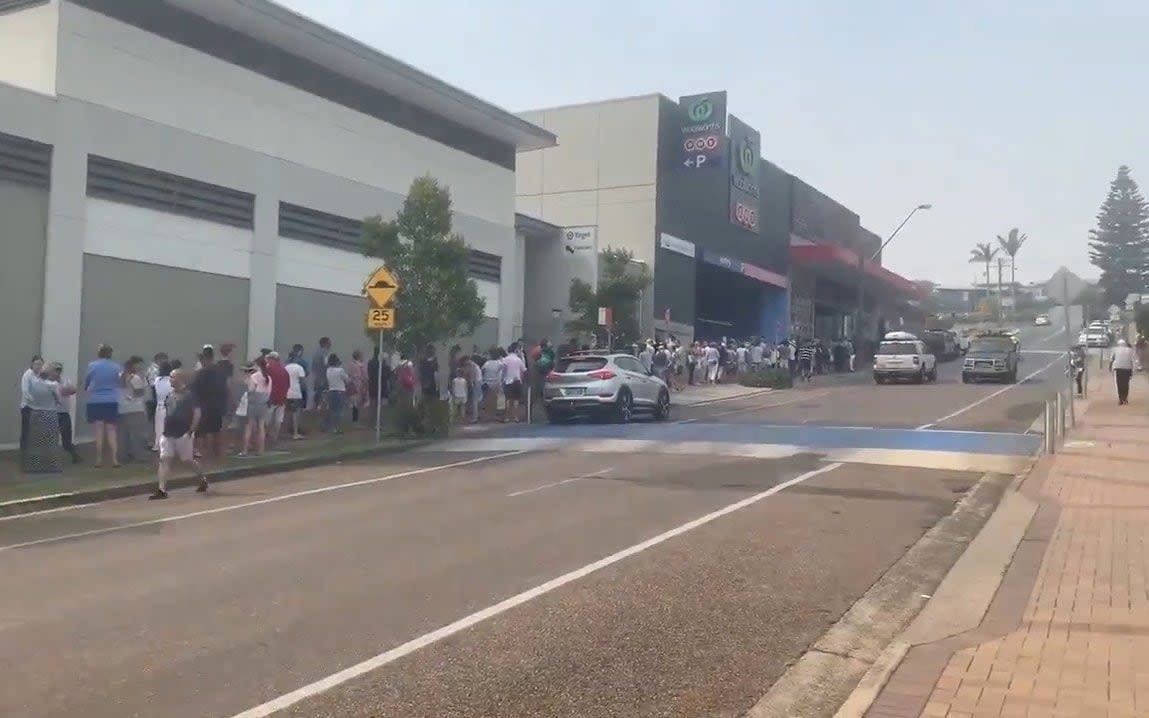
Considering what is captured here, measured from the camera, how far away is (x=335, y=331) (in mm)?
26453

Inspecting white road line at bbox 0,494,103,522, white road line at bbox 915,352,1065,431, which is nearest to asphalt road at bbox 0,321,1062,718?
white road line at bbox 0,494,103,522

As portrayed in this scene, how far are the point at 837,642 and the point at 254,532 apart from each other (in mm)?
6301

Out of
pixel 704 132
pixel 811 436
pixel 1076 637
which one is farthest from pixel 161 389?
pixel 704 132

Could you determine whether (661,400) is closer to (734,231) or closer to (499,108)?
(499,108)

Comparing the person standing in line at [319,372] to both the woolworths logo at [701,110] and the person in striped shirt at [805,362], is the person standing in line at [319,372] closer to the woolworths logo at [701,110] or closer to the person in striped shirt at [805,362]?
the woolworths logo at [701,110]

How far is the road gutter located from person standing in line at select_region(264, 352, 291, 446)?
38.9ft

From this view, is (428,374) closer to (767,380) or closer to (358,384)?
(358,384)

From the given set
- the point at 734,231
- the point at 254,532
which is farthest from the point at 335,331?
A: the point at 734,231

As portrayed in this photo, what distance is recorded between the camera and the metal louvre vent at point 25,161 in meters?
18.4

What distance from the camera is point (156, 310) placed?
21281mm

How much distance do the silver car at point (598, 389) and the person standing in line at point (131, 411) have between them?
937cm

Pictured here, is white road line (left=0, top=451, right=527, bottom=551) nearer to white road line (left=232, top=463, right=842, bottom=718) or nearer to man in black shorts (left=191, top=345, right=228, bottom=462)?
man in black shorts (left=191, top=345, right=228, bottom=462)

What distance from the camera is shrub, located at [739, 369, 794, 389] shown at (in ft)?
129

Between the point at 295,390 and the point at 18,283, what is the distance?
493 cm
